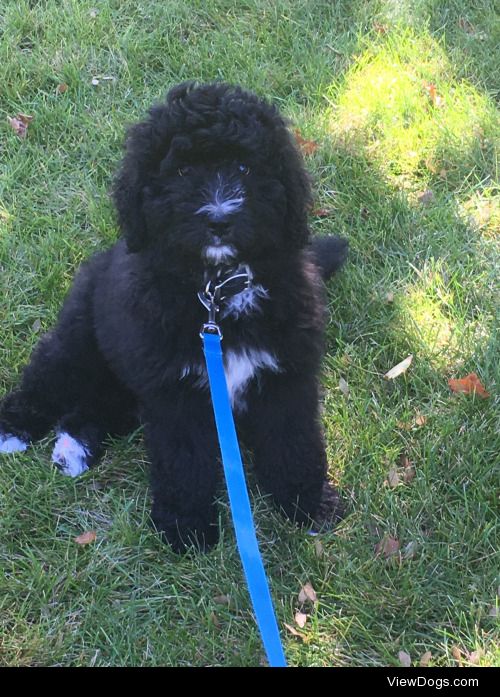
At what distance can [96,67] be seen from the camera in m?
5.22

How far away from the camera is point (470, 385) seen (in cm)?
354

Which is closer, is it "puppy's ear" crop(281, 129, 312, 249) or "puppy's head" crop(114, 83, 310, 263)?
"puppy's head" crop(114, 83, 310, 263)

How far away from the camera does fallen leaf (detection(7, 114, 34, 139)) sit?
4871mm

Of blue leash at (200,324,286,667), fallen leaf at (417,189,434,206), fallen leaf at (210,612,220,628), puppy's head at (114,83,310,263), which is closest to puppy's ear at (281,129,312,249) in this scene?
puppy's head at (114,83,310,263)

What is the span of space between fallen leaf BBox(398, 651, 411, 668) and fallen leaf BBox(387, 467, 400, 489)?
2.33 ft

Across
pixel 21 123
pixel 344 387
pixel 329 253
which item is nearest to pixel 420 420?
pixel 344 387

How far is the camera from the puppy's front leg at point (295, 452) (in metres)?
3.15

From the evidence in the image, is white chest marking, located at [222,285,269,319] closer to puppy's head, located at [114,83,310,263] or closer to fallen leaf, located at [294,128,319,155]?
puppy's head, located at [114,83,310,263]

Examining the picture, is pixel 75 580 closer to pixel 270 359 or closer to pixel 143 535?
pixel 143 535

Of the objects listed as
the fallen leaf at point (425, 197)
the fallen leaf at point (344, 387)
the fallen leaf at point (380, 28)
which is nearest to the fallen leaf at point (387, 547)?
the fallen leaf at point (344, 387)

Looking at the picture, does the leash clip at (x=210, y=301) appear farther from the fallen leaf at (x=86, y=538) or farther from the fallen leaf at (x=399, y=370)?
the fallen leaf at (x=399, y=370)

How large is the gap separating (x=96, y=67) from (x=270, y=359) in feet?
10.2

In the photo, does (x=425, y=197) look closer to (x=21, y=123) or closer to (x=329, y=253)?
(x=329, y=253)

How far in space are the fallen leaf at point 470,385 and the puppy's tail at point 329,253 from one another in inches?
31.0
